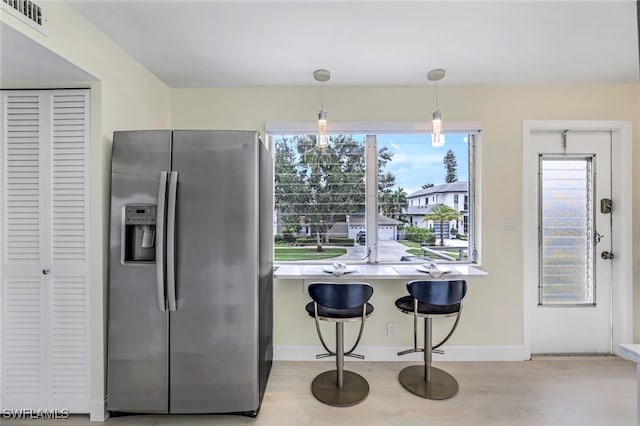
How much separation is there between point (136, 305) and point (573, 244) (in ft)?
11.9

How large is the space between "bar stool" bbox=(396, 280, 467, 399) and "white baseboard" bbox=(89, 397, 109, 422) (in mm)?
2070

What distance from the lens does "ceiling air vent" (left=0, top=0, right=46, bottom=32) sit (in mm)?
1395

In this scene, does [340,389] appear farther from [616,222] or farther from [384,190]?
[616,222]

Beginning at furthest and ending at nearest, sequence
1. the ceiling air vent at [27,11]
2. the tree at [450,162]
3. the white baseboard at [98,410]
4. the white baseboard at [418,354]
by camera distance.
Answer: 1. the tree at [450,162]
2. the white baseboard at [418,354]
3. the white baseboard at [98,410]
4. the ceiling air vent at [27,11]

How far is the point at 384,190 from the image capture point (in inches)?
113

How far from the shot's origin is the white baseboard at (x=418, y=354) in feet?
8.94

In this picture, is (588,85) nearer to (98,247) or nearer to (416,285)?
(416,285)

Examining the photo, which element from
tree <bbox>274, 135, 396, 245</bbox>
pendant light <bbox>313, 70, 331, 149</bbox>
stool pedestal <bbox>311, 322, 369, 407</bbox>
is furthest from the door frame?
pendant light <bbox>313, 70, 331, 149</bbox>

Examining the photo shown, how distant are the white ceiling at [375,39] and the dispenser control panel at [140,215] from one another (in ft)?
3.69

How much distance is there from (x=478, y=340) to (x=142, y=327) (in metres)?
2.72

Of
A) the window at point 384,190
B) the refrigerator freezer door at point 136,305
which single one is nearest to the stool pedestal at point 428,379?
the window at point 384,190

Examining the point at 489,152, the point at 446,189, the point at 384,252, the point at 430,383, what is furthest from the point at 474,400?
the point at 489,152

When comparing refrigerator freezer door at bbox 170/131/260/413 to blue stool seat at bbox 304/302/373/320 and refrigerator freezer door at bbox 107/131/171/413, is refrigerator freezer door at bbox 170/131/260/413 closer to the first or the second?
refrigerator freezer door at bbox 107/131/171/413

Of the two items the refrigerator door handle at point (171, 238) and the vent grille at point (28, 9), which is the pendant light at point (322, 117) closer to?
the refrigerator door handle at point (171, 238)
